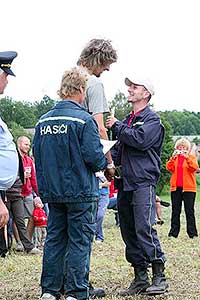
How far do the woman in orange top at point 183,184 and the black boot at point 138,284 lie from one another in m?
5.86

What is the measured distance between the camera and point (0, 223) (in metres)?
4.31

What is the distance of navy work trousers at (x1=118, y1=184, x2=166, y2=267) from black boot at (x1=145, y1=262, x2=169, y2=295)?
0.24 feet

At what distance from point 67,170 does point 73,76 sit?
84cm

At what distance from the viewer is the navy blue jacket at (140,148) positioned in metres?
6.23

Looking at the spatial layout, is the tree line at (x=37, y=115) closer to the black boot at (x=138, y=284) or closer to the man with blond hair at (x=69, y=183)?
the black boot at (x=138, y=284)

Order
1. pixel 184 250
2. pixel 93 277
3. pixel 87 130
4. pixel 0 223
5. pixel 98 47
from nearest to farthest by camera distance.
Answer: pixel 0 223 → pixel 87 130 → pixel 98 47 → pixel 93 277 → pixel 184 250

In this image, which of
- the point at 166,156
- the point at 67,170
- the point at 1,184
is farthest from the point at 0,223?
the point at 166,156

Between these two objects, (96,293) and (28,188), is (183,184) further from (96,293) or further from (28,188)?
(96,293)

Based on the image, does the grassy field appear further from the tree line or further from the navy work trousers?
the tree line

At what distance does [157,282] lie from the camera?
6.31 metres

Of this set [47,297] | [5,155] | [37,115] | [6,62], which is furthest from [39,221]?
[37,115]

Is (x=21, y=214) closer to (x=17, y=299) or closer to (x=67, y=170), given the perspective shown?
(x=17, y=299)

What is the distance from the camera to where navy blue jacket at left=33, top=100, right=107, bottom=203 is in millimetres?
5547

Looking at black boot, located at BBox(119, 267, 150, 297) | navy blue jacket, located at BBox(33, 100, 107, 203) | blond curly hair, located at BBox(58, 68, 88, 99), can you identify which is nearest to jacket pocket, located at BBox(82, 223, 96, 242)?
navy blue jacket, located at BBox(33, 100, 107, 203)
